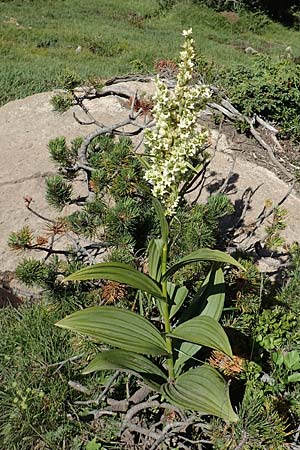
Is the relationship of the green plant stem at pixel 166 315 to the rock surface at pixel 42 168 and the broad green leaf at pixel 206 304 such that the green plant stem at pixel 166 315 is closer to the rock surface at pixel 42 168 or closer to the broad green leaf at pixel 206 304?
the broad green leaf at pixel 206 304

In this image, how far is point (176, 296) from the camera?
277cm

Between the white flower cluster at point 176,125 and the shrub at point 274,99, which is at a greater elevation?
the white flower cluster at point 176,125

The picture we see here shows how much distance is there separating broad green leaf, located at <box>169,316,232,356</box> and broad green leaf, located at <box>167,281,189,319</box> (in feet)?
1.14

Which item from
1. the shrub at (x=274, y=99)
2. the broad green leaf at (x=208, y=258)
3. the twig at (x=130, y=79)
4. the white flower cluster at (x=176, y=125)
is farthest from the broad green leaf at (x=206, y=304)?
the twig at (x=130, y=79)

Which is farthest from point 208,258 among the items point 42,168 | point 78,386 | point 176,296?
point 42,168

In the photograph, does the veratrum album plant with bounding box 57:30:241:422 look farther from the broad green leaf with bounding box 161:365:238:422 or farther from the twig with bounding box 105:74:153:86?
the twig with bounding box 105:74:153:86

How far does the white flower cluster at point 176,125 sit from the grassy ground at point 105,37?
15.1 feet

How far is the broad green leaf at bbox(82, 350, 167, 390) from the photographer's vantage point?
2.23 metres

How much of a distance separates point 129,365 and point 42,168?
9.51 ft

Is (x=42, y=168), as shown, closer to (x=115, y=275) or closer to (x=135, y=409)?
(x=135, y=409)

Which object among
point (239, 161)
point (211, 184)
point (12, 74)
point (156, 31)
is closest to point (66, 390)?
point (211, 184)

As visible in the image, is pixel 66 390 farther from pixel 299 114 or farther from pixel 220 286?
pixel 299 114

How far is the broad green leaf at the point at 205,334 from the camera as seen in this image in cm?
214

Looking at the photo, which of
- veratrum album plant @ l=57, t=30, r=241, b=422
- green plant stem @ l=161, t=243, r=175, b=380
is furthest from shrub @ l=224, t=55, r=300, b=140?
green plant stem @ l=161, t=243, r=175, b=380
